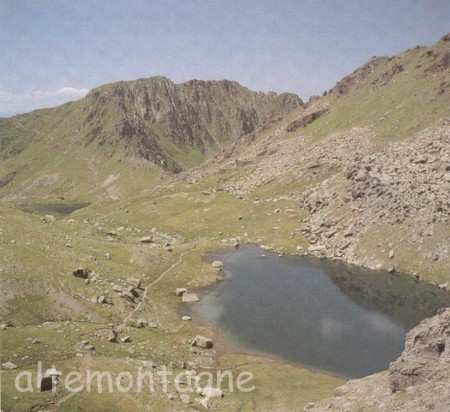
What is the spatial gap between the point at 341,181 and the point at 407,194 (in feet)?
93.2

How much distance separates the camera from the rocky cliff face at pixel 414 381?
27.9 m

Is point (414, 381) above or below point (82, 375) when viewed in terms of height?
below

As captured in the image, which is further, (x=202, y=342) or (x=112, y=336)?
(x=202, y=342)

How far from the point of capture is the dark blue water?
182 ft

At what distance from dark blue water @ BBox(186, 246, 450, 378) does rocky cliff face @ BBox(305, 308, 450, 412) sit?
16.5 meters

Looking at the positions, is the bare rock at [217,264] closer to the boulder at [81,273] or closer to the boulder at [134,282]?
the boulder at [134,282]

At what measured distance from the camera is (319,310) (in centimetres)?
6906

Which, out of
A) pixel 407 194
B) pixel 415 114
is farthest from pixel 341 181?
A: pixel 415 114

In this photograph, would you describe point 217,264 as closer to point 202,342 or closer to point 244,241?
point 244,241

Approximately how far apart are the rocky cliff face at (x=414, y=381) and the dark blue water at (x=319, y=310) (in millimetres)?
16506

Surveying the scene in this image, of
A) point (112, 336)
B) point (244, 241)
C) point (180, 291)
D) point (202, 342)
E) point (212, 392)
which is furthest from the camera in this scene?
point (244, 241)

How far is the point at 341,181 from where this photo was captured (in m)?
124

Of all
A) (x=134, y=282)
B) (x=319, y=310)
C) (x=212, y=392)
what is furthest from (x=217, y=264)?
(x=212, y=392)

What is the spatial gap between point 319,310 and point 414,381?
3882 cm
